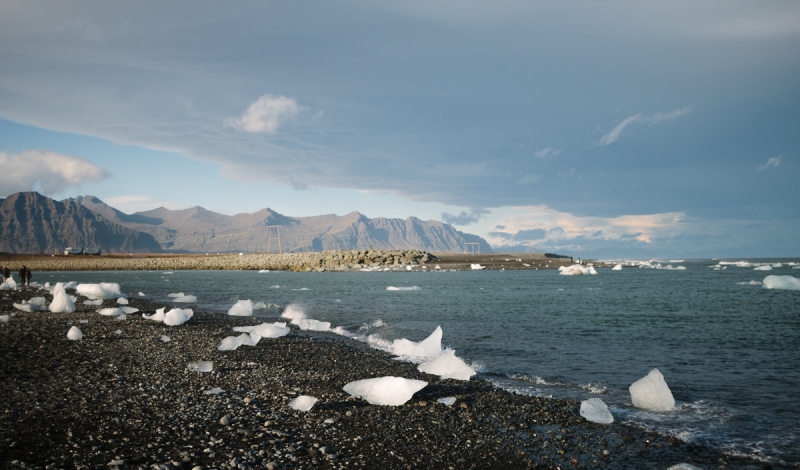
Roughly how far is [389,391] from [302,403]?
1.59 m

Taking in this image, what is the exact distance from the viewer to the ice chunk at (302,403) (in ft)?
26.8

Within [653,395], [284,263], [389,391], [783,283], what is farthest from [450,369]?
[284,263]

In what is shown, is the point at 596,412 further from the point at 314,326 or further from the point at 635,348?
the point at 314,326

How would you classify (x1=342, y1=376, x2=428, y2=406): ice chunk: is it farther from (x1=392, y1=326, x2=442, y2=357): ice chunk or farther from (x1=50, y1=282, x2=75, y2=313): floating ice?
(x1=50, y1=282, x2=75, y2=313): floating ice

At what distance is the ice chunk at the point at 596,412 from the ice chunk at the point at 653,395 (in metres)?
1.33

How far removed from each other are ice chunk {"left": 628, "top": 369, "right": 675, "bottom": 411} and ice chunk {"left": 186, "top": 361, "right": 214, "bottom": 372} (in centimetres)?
931

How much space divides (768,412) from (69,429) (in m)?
12.2

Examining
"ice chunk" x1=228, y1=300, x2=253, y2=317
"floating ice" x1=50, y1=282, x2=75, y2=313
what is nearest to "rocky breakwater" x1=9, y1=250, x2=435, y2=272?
"ice chunk" x1=228, y1=300, x2=253, y2=317

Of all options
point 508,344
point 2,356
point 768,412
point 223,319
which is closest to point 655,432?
point 768,412

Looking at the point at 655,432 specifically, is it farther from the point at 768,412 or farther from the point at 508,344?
the point at 508,344

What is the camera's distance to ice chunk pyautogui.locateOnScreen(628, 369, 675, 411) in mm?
8859

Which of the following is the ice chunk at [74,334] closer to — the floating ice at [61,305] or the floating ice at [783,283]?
the floating ice at [61,305]

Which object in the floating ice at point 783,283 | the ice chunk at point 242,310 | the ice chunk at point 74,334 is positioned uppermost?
the ice chunk at point 74,334

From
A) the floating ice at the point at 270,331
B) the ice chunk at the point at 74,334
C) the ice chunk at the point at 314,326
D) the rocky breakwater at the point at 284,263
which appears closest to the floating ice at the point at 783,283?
the ice chunk at the point at 314,326
